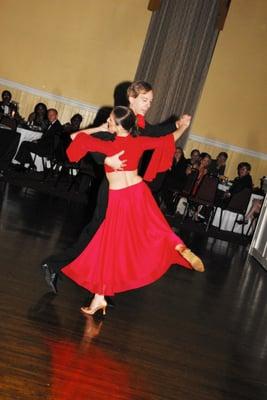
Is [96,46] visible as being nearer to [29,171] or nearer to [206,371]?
[29,171]

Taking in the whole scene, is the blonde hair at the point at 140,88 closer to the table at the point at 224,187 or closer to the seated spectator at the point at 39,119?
the seated spectator at the point at 39,119

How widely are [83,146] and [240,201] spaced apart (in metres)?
5.97

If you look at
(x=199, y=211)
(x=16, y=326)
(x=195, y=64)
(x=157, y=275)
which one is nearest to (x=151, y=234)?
(x=157, y=275)

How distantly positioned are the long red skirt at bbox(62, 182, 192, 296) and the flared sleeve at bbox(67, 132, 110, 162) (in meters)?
0.32

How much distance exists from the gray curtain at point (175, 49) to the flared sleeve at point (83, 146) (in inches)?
304

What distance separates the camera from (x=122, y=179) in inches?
144

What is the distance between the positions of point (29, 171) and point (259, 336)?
20.0ft

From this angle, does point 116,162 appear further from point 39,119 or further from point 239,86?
point 239,86

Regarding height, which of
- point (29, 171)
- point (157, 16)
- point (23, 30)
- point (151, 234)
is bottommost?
point (29, 171)

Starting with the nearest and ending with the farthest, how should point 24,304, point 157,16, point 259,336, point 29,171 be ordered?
point 24,304
point 259,336
point 29,171
point 157,16

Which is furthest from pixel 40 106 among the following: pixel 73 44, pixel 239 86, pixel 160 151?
pixel 160 151

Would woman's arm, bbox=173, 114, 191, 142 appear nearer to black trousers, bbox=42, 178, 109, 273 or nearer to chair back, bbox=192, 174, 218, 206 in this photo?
black trousers, bbox=42, 178, 109, 273

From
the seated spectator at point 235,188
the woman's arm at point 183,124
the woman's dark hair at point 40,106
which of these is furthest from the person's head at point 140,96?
the woman's dark hair at point 40,106

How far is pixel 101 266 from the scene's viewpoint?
12.2 ft
